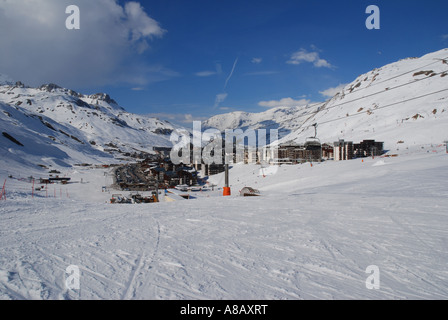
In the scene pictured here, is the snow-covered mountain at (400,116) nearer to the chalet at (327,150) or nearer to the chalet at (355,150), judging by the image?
the chalet at (355,150)

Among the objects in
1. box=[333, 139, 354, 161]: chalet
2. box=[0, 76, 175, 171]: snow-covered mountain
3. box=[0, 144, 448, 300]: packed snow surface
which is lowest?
box=[0, 144, 448, 300]: packed snow surface

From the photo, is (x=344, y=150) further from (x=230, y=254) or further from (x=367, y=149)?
(x=230, y=254)

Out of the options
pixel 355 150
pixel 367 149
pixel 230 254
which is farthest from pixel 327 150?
pixel 230 254

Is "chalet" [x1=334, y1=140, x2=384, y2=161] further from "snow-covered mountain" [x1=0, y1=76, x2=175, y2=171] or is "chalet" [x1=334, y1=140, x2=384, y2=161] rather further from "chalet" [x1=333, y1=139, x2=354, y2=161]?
"snow-covered mountain" [x1=0, y1=76, x2=175, y2=171]

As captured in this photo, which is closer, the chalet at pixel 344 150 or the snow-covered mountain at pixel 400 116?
the chalet at pixel 344 150

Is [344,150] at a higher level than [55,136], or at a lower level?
lower

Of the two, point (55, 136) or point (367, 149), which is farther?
point (55, 136)

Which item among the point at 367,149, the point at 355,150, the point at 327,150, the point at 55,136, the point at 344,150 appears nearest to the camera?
the point at 344,150

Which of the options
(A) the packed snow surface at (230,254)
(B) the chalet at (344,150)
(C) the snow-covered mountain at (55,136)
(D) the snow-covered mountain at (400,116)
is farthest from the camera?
(C) the snow-covered mountain at (55,136)

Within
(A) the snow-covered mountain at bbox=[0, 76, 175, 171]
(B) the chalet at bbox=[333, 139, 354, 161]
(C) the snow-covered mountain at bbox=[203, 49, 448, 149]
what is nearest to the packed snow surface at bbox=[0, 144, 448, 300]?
(C) the snow-covered mountain at bbox=[203, 49, 448, 149]

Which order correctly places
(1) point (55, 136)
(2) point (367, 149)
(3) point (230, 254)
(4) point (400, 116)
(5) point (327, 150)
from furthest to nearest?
(1) point (55, 136), (4) point (400, 116), (5) point (327, 150), (2) point (367, 149), (3) point (230, 254)

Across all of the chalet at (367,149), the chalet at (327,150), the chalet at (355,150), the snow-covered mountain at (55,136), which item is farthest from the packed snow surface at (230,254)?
the snow-covered mountain at (55,136)
